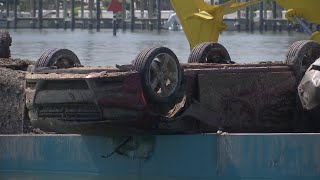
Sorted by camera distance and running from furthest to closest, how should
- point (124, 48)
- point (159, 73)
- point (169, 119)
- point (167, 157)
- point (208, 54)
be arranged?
point (124, 48) < point (208, 54) < point (167, 157) < point (169, 119) < point (159, 73)

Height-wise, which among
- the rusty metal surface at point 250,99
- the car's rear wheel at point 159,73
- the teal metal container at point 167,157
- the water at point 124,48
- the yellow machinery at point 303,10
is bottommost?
the water at point 124,48

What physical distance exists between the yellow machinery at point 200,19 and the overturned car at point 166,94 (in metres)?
9.41

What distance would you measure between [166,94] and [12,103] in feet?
12.7

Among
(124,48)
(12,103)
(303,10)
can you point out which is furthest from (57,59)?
(124,48)

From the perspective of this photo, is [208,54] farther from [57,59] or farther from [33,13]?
[33,13]

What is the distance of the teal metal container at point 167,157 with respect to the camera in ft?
37.8

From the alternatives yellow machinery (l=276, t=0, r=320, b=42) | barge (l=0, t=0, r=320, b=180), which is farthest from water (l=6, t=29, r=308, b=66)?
barge (l=0, t=0, r=320, b=180)

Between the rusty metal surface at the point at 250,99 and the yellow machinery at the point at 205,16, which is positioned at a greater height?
the yellow machinery at the point at 205,16

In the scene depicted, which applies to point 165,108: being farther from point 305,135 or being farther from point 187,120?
point 305,135

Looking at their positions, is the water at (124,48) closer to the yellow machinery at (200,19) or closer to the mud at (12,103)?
the yellow machinery at (200,19)

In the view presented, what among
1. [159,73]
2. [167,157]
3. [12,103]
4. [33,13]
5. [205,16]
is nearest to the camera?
[159,73]

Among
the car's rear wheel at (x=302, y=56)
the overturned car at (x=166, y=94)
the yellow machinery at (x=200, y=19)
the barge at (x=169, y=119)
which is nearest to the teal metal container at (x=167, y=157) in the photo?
the barge at (x=169, y=119)

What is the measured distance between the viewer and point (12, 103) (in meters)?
14.8

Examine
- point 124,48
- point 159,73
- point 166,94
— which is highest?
point 159,73
